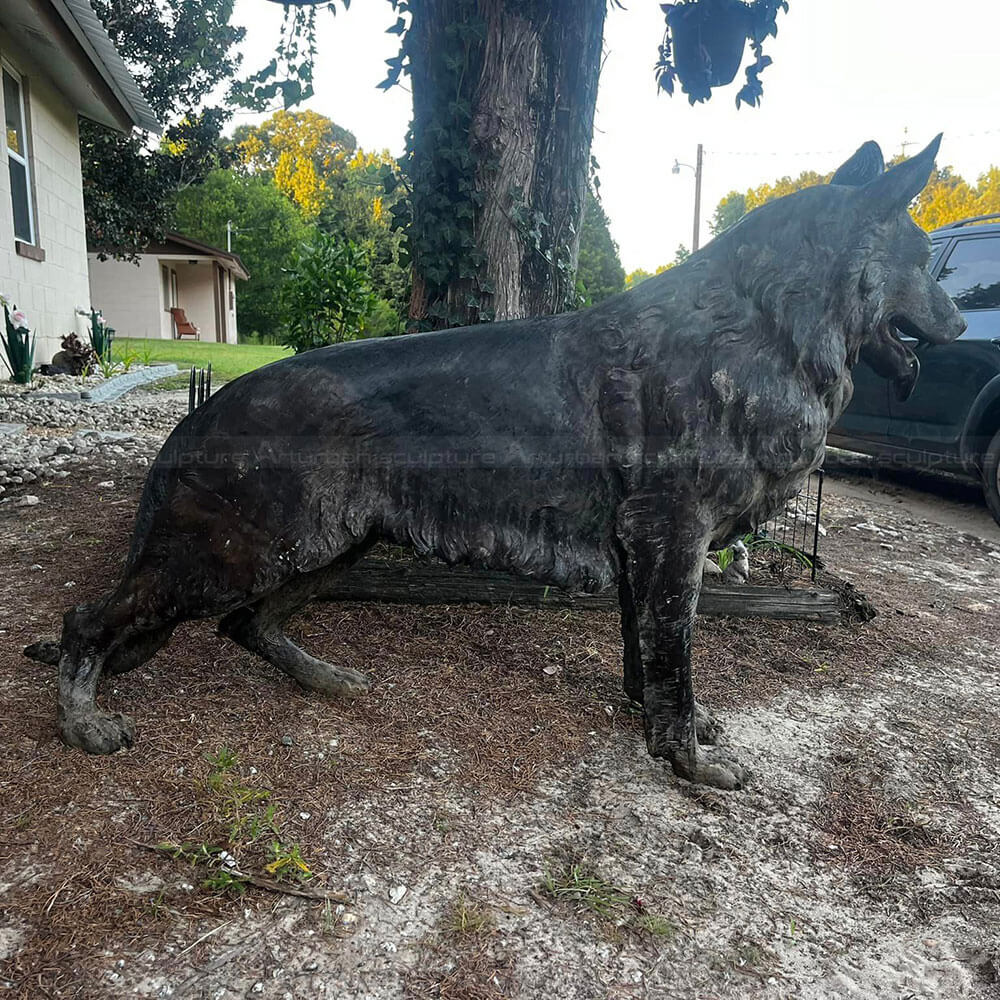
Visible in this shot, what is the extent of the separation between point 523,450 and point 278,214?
43420 millimetres

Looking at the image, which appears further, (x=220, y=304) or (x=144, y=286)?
(x=220, y=304)

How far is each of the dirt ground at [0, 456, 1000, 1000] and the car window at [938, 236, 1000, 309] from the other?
3518 mm

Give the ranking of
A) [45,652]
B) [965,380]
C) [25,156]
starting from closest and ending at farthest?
[45,652]
[965,380]
[25,156]

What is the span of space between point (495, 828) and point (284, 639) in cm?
114

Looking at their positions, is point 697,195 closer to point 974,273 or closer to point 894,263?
point 974,273

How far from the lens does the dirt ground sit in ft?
5.87

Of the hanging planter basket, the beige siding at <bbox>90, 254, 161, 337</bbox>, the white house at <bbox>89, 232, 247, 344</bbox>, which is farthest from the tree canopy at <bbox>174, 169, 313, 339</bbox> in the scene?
the hanging planter basket

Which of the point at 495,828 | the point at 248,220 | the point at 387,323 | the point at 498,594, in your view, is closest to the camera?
the point at 495,828

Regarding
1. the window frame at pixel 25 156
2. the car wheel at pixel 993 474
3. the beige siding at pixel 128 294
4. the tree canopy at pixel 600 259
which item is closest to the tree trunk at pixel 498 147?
the car wheel at pixel 993 474

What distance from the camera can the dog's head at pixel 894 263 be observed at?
92.1 inches

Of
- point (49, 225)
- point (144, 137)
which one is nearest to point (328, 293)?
point (49, 225)

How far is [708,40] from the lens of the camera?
13.5 ft

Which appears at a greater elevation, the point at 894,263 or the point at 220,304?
the point at 220,304

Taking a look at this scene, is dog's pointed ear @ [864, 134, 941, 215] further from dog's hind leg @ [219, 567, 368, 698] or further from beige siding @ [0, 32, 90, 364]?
beige siding @ [0, 32, 90, 364]
